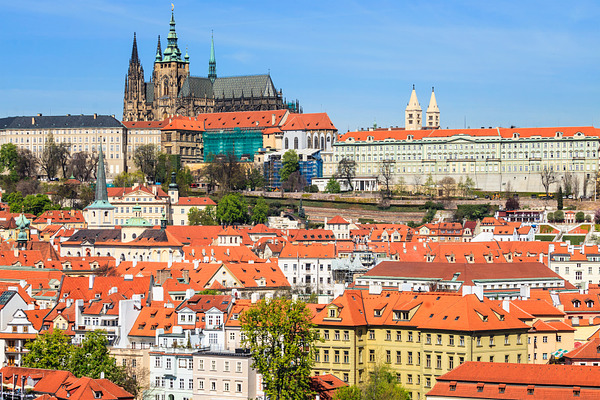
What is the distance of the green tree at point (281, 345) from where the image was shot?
2079 inches

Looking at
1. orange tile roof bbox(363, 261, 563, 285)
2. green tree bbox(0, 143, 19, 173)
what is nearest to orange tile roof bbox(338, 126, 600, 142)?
green tree bbox(0, 143, 19, 173)

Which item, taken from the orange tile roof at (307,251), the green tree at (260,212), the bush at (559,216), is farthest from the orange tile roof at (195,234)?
the bush at (559,216)

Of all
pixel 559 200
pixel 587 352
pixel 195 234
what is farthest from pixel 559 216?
pixel 587 352

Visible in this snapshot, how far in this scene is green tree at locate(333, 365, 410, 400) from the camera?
52.5 meters

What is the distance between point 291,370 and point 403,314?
836 cm

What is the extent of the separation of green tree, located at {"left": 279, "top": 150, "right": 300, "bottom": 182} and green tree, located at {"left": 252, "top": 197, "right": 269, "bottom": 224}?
25.6 meters

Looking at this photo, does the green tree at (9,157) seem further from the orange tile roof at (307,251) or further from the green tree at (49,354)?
the green tree at (49,354)

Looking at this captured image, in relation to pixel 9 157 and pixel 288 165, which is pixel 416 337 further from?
pixel 9 157

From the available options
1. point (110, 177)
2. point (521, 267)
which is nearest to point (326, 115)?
point (110, 177)

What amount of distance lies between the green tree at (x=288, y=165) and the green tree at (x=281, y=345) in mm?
127194

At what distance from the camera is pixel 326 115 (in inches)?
7702

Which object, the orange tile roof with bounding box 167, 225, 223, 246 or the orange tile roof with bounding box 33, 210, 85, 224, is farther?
the orange tile roof with bounding box 33, 210, 85, 224

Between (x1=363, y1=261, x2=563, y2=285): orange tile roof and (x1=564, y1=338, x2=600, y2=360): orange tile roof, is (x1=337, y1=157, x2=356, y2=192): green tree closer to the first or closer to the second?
(x1=363, y1=261, x2=563, y2=285): orange tile roof

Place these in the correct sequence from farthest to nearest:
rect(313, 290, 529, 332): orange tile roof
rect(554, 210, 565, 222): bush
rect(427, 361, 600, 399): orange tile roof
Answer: rect(554, 210, 565, 222): bush
rect(313, 290, 529, 332): orange tile roof
rect(427, 361, 600, 399): orange tile roof
